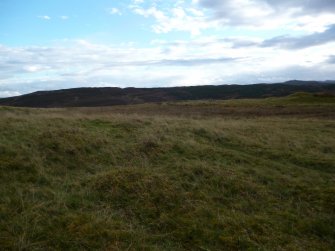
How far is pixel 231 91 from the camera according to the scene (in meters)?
126

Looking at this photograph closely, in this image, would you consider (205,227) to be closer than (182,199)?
Yes

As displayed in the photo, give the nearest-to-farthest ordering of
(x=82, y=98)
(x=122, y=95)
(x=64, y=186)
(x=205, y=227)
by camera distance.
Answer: (x=205, y=227) → (x=64, y=186) → (x=82, y=98) → (x=122, y=95)

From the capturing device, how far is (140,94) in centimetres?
11500

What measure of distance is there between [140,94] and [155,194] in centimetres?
10825

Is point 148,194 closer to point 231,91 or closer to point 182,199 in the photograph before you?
point 182,199

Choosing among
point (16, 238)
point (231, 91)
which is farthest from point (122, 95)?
point (16, 238)

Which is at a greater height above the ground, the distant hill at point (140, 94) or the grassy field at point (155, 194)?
the distant hill at point (140, 94)

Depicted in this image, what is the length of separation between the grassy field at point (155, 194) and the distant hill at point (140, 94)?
80.8 m

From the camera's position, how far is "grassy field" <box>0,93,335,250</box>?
597 centimetres

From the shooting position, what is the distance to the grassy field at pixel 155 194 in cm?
597

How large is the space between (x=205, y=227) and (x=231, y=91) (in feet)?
403

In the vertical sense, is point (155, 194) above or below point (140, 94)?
below

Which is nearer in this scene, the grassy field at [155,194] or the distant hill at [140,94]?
the grassy field at [155,194]

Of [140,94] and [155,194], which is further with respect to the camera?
[140,94]
